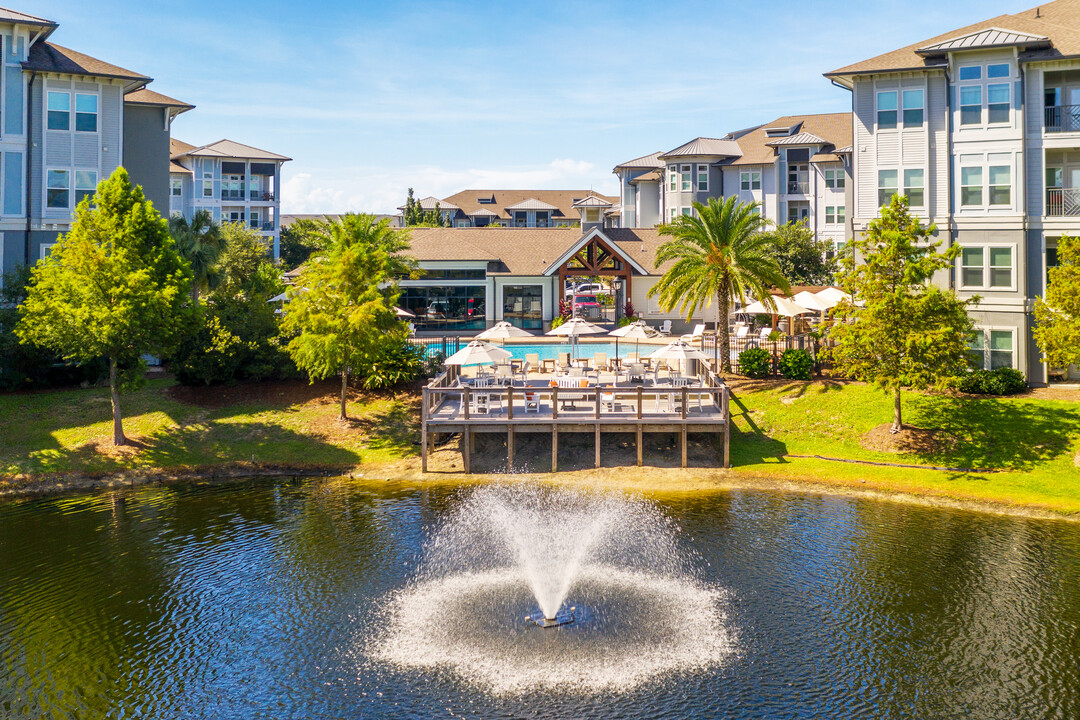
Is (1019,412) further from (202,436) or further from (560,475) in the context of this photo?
(202,436)

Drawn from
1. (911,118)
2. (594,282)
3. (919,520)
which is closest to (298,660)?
(919,520)

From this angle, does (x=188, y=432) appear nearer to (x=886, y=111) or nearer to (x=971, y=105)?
(x=886, y=111)

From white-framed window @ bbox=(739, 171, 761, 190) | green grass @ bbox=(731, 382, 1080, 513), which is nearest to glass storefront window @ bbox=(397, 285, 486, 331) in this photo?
green grass @ bbox=(731, 382, 1080, 513)

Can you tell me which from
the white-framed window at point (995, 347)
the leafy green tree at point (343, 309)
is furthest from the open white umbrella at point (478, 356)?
the white-framed window at point (995, 347)

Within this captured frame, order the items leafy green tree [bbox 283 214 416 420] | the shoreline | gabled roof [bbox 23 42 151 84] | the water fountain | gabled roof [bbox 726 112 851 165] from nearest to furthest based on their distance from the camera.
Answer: the water fountain
the shoreline
leafy green tree [bbox 283 214 416 420]
gabled roof [bbox 23 42 151 84]
gabled roof [bbox 726 112 851 165]

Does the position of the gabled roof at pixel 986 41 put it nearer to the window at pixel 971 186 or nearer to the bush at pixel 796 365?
the window at pixel 971 186

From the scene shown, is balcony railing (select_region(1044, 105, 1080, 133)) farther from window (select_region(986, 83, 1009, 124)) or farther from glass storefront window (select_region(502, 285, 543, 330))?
glass storefront window (select_region(502, 285, 543, 330))
